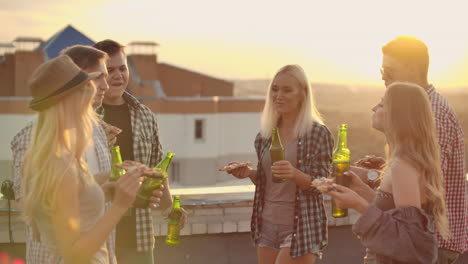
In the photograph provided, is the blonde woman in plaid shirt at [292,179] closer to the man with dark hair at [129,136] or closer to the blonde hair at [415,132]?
the man with dark hair at [129,136]

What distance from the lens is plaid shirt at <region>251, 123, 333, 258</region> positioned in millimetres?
4402

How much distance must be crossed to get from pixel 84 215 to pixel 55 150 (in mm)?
Result: 304

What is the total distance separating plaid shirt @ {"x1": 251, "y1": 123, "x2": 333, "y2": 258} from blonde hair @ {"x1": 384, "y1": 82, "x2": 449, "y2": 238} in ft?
3.76

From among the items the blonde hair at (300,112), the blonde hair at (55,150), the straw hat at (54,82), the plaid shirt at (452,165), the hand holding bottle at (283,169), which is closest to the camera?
the blonde hair at (55,150)

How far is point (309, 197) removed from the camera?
4.50 meters

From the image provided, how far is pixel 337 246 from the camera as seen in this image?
600 centimetres

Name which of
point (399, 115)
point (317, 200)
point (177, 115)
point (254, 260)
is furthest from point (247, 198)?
point (177, 115)

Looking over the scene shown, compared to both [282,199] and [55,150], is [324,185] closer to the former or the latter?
[282,199]

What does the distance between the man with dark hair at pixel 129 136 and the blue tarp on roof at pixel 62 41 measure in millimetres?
49880

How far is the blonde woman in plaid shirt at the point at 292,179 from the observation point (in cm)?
440

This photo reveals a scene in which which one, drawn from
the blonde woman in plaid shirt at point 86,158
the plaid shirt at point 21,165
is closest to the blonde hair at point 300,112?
the blonde woman in plaid shirt at point 86,158

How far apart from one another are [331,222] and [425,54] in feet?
7.52

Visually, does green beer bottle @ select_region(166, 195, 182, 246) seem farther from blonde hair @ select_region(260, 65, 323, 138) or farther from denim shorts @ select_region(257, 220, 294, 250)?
blonde hair @ select_region(260, 65, 323, 138)

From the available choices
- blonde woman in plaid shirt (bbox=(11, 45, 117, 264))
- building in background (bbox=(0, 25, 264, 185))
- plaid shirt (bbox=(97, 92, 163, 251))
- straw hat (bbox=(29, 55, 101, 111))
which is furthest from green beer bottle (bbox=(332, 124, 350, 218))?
building in background (bbox=(0, 25, 264, 185))
